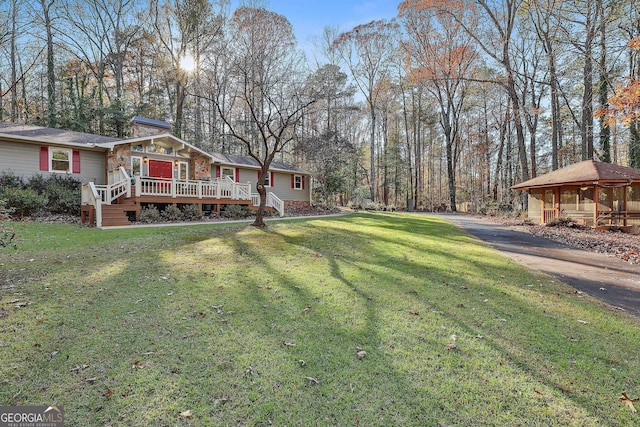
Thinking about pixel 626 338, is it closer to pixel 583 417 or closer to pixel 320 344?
pixel 583 417

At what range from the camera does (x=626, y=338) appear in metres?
3.19

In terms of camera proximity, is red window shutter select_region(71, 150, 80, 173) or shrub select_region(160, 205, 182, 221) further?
red window shutter select_region(71, 150, 80, 173)

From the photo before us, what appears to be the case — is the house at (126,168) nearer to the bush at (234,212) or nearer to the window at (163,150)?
the window at (163,150)

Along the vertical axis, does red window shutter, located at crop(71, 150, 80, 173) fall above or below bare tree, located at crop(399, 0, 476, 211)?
below

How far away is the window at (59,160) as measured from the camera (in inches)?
492

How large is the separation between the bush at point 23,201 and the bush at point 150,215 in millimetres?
3152

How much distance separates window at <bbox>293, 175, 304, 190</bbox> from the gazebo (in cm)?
1529

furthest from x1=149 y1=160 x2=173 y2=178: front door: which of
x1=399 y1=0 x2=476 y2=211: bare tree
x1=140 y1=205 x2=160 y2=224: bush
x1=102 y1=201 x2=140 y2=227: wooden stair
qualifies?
x1=399 y1=0 x2=476 y2=211: bare tree

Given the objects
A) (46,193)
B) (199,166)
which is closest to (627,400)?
(46,193)

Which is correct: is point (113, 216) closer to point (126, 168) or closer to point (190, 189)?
point (190, 189)

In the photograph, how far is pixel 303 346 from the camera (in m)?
2.88

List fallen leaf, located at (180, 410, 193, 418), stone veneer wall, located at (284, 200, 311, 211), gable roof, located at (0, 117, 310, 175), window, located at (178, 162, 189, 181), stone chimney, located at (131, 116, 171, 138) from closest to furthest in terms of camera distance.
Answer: fallen leaf, located at (180, 410, 193, 418)
gable roof, located at (0, 117, 310, 175)
window, located at (178, 162, 189, 181)
stone chimney, located at (131, 116, 171, 138)
stone veneer wall, located at (284, 200, 311, 211)

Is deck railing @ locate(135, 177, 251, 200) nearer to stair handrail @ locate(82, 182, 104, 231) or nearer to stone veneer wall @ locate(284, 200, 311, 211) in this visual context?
stair handrail @ locate(82, 182, 104, 231)

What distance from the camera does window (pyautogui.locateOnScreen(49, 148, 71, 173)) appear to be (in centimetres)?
1251
